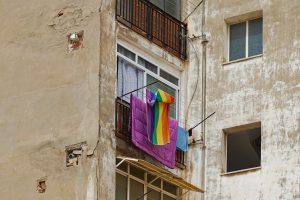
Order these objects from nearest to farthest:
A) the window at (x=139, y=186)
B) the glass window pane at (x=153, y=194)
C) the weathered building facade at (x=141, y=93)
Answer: the weathered building facade at (x=141, y=93) → the window at (x=139, y=186) → the glass window pane at (x=153, y=194)

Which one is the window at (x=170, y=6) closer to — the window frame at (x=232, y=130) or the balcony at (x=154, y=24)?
the balcony at (x=154, y=24)

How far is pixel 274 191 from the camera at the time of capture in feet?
129

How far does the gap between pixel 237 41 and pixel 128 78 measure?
404 cm

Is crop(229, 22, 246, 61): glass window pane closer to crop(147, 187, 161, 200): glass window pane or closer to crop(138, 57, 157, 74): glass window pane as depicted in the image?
crop(138, 57, 157, 74): glass window pane

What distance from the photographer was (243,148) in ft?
138

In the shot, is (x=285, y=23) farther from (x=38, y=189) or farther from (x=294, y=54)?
(x=38, y=189)

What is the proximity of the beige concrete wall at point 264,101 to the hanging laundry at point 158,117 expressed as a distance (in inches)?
71.5

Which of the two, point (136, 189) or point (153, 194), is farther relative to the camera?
point (153, 194)

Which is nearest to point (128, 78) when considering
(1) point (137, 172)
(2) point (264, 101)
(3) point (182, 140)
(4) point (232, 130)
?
(3) point (182, 140)

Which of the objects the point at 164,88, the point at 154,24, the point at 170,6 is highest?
the point at 170,6

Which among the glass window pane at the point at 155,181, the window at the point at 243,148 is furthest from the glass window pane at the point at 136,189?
the window at the point at 243,148

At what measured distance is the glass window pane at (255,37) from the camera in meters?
41.8

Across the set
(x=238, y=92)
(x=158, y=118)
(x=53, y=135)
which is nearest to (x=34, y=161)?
(x=53, y=135)

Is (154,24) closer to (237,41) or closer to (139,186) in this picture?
(237,41)
